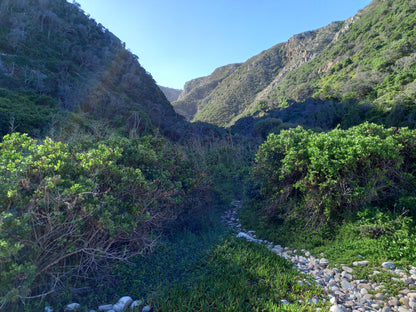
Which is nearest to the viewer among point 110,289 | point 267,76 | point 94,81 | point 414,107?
point 110,289

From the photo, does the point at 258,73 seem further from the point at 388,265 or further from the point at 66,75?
the point at 388,265

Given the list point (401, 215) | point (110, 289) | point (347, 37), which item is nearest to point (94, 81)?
point (110, 289)

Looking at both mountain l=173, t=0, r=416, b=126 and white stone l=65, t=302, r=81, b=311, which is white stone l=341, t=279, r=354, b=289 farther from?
mountain l=173, t=0, r=416, b=126

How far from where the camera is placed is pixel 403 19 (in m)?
24.8

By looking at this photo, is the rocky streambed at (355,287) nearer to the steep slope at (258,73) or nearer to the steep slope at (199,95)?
the steep slope at (258,73)

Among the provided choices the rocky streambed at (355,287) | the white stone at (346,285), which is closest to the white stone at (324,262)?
the rocky streambed at (355,287)

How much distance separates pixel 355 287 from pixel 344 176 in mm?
2165

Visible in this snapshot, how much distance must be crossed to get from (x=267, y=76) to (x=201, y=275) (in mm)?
52074

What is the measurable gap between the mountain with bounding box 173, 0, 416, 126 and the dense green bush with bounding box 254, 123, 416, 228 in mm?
8614

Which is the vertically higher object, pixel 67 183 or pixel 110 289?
pixel 67 183

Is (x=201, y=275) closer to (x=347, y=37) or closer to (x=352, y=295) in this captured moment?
(x=352, y=295)

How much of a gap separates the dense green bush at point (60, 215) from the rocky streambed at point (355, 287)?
2444 mm

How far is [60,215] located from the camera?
8.84 ft

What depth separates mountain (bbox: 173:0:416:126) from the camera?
1712cm
